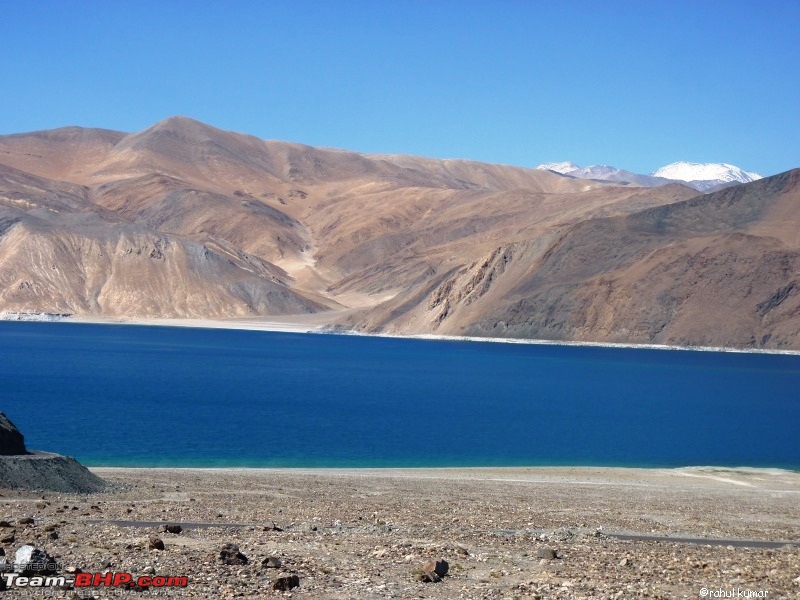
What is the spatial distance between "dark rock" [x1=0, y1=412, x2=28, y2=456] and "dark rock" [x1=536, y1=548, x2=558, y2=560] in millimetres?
13165

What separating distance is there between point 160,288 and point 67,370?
104 m

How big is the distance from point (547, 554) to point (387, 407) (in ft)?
150

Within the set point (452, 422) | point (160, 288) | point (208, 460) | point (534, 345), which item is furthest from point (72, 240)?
point (208, 460)

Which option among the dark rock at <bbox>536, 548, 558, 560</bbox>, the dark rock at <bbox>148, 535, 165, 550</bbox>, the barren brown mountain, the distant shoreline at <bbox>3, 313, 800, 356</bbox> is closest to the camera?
the dark rock at <bbox>148, 535, 165, 550</bbox>

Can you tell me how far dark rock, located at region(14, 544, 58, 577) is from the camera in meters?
11.5

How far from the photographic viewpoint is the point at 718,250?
142 m

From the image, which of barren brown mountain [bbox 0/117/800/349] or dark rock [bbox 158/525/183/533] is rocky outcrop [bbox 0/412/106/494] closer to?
dark rock [bbox 158/525/183/533]

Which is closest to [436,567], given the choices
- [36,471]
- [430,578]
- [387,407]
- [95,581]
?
[430,578]

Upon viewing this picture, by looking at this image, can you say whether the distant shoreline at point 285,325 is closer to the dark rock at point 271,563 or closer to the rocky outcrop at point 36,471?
the rocky outcrop at point 36,471

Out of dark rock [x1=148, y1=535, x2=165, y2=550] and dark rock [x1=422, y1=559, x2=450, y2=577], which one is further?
dark rock [x1=148, y1=535, x2=165, y2=550]

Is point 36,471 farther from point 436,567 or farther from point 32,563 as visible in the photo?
point 436,567

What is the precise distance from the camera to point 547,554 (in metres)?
14.9

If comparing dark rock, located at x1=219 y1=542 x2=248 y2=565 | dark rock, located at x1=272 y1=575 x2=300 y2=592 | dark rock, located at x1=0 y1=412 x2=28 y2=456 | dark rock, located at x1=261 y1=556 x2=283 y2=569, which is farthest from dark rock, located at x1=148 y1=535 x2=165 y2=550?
dark rock, located at x1=0 y1=412 x2=28 y2=456

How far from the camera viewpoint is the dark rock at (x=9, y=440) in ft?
74.8
